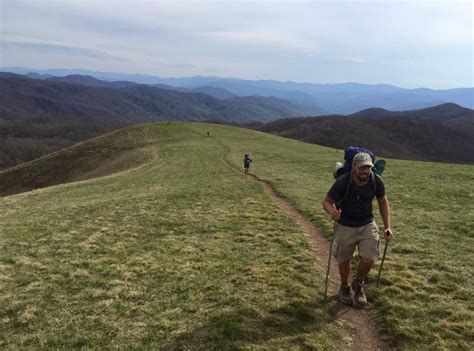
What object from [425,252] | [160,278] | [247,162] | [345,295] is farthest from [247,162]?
[345,295]

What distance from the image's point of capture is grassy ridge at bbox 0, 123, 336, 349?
8.99 metres

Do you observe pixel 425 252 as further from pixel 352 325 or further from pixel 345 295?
pixel 352 325

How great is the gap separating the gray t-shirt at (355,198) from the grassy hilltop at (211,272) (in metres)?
2.55

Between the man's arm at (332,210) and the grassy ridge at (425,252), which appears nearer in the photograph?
A: the grassy ridge at (425,252)

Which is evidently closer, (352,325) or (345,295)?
(352,325)

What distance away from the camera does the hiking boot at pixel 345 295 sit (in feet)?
34.1

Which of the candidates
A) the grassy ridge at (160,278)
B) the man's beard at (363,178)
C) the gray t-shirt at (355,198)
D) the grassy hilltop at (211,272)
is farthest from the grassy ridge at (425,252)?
the man's beard at (363,178)

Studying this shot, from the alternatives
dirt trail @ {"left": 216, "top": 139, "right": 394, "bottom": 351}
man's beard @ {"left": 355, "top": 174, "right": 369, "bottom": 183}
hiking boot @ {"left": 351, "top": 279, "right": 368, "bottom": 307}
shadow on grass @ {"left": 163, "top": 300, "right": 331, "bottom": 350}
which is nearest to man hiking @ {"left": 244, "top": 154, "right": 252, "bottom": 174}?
dirt trail @ {"left": 216, "top": 139, "right": 394, "bottom": 351}

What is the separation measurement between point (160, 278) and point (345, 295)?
19.5ft

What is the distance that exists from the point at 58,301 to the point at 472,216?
762 inches

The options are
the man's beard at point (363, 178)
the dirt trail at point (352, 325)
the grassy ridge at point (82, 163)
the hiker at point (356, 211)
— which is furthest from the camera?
the grassy ridge at point (82, 163)

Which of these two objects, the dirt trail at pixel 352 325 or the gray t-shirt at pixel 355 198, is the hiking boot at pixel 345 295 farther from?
the gray t-shirt at pixel 355 198

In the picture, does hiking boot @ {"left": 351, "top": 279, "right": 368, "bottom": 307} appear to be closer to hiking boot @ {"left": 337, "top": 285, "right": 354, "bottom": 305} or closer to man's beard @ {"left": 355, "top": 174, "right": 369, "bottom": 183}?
hiking boot @ {"left": 337, "top": 285, "right": 354, "bottom": 305}

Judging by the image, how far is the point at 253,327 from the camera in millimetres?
9086
